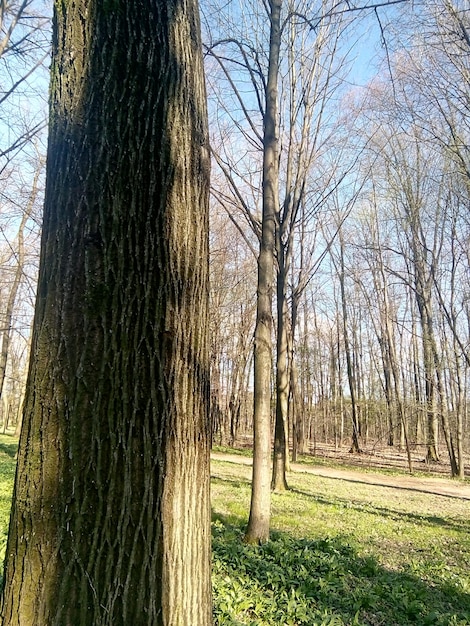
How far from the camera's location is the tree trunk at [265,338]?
16.8ft

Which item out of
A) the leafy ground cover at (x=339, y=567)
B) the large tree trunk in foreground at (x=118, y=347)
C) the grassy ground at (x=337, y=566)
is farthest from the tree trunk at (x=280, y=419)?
the large tree trunk in foreground at (x=118, y=347)

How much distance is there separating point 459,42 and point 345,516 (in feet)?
27.1

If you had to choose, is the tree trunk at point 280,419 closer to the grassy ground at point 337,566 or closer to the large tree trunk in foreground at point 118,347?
the grassy ground at point 337,566

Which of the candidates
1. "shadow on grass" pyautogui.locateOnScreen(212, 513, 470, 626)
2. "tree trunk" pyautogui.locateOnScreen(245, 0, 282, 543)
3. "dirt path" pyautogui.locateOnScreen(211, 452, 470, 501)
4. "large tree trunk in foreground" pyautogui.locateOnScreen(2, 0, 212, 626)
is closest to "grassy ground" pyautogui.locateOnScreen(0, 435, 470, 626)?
"shadow on grass" pyautogui.locateOnScreen(212, 513, 470, 626)

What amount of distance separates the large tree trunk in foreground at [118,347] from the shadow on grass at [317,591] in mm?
1815

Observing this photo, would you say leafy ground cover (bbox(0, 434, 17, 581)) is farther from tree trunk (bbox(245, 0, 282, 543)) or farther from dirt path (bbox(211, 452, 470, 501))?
dirt path (bbox(211, 452, 470, 501))

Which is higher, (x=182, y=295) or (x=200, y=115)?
(x=200, y=115)

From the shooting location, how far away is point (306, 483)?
11070 millimetres

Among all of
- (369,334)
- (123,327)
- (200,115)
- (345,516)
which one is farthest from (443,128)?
(369,334)

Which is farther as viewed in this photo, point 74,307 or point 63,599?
point 74,307

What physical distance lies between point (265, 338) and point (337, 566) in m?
2.54

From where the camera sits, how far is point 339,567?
4.23 meters

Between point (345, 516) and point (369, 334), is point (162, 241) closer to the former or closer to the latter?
point (345, 516)

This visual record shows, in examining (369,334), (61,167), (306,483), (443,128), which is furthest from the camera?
(369,334)
